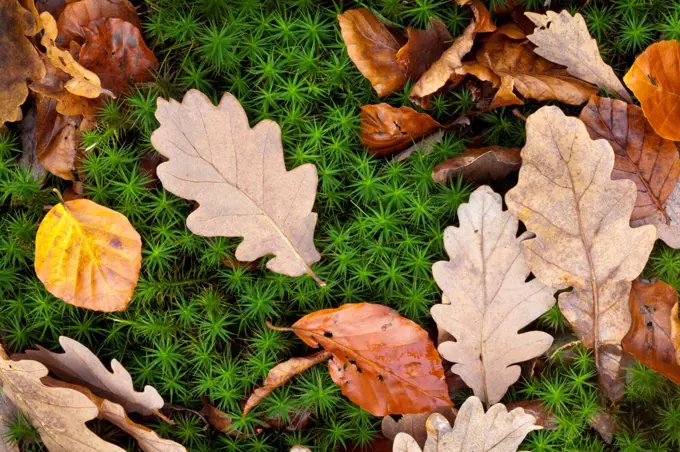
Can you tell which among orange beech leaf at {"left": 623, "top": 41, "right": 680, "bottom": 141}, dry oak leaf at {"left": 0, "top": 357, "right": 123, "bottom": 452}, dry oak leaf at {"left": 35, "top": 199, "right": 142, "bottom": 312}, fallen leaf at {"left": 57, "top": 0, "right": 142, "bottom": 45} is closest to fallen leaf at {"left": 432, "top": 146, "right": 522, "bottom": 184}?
orange beech leaf at {"left": 623, "top": 41, "right": 680, "bottom": 141}

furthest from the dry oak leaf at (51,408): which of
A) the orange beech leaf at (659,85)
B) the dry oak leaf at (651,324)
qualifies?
the orange beech leaf at (659,85)

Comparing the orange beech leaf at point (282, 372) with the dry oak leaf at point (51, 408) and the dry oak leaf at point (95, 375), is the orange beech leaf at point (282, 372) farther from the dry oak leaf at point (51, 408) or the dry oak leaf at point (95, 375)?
the dry oak leaf at point (51, 408)

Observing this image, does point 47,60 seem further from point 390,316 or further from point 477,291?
point 477,291

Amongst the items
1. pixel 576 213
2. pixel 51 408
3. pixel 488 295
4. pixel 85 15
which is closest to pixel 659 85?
pixel 576 213

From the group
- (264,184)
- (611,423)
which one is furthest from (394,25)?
(611,423)

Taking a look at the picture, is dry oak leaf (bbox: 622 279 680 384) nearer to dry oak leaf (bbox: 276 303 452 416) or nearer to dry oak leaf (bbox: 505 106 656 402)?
dry oak leaf (bbox: 505 106 656 402)

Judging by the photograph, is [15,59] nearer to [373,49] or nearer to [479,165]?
[373,49]
